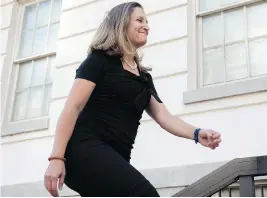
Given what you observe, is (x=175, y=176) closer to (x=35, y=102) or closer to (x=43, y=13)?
(x=35, y=102)

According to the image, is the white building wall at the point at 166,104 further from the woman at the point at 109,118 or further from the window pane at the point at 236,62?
the woman at the point at 109,118

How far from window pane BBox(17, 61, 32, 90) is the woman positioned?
16.0 feet

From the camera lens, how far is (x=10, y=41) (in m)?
7.23

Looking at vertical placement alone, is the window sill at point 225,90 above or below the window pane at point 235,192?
above

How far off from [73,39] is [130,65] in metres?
4.25

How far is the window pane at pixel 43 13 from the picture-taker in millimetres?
7155

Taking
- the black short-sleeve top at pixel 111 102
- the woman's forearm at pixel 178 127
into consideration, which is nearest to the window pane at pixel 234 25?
the woman's forearm at pixel 178 127

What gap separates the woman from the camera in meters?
1.79

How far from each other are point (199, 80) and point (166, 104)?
0.47 metres

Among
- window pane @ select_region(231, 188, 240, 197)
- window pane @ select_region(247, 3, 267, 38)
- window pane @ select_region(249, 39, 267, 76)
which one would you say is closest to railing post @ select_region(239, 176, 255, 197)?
window pane @ select_region(231, 188, 240, 197)

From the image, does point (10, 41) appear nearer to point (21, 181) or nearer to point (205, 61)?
point (21, 181)

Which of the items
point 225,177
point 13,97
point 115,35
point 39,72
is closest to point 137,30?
point 115,35

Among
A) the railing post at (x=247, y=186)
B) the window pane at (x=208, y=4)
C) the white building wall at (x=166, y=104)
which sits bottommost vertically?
the railing post at (x=247, y=186)

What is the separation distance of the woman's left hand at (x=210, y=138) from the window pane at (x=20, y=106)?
4.88m
